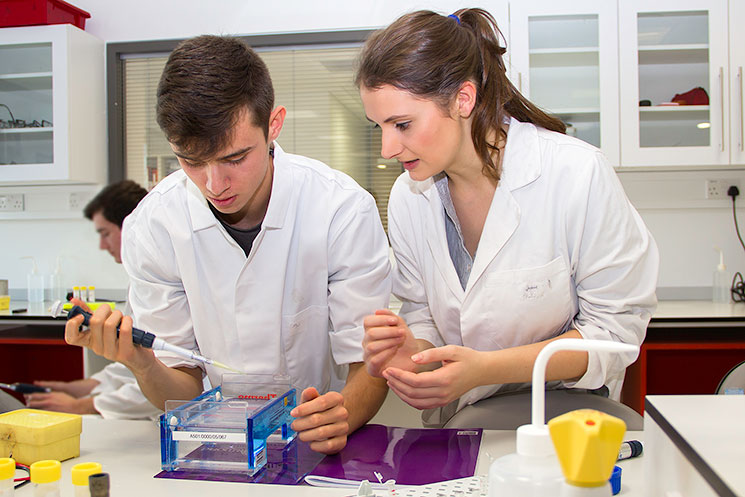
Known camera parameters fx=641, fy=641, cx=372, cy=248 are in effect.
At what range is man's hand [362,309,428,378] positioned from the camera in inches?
43.3

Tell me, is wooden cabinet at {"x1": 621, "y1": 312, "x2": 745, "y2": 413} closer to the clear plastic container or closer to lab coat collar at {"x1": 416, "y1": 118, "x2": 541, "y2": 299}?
lab coat collar at {"x1": 416, "y1": 118, "x2": 541, "y2": 299}

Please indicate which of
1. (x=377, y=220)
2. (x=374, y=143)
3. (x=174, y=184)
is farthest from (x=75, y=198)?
(x=377, y=220)

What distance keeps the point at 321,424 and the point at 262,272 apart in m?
0.46

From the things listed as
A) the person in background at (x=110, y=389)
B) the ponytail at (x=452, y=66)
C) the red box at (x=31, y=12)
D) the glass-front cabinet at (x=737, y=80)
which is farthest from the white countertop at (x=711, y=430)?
the red box at (x=31, y=12)

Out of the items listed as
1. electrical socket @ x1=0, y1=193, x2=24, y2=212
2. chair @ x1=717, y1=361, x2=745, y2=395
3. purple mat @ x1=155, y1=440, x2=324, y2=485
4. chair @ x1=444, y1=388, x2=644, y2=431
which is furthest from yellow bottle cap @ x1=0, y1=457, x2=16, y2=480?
electrical socket @ x1=0, y1=193, x2=24, y2=212

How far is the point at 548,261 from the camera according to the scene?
130cm

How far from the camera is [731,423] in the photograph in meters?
0.72

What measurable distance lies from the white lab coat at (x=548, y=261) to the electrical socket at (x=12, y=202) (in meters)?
2.77

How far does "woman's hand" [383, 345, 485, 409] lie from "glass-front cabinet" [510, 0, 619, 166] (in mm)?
1919

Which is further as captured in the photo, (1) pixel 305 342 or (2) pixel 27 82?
(2) pixel 27 82

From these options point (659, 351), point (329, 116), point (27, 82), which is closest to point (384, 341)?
point (659, 351)

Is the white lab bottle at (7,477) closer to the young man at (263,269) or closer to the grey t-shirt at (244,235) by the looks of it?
the young man at (263,269)

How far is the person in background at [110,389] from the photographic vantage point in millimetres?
1902

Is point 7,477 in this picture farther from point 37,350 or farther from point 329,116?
point 329,116
